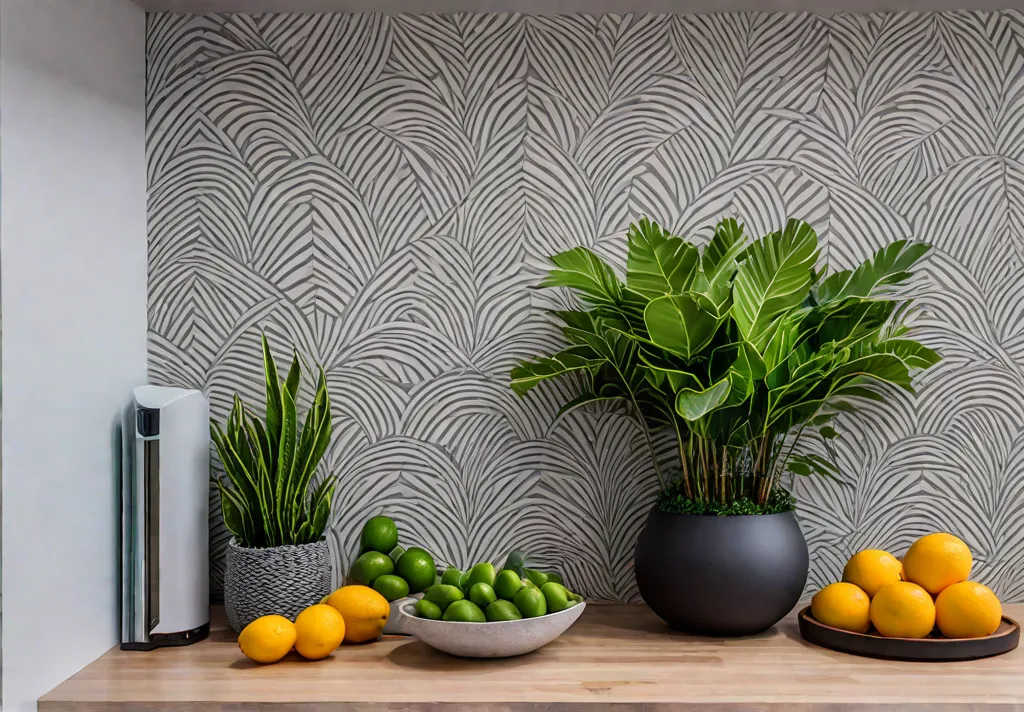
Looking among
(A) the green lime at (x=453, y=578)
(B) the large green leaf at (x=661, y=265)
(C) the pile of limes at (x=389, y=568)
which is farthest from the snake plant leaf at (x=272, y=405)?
(B) the large green leaf at (x=661, y=265)

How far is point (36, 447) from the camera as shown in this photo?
3.80ft

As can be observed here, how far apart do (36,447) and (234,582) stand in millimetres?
392

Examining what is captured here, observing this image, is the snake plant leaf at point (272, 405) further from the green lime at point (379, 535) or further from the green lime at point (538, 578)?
the green lime at point (538, 578)

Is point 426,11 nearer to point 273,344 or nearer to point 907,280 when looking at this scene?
point 273,344

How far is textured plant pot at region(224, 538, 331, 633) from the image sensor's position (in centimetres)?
139

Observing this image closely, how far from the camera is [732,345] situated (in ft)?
4.31

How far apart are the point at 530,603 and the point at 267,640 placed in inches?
15.0

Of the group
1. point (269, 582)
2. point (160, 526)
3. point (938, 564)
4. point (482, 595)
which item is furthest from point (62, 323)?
point (938, 564)

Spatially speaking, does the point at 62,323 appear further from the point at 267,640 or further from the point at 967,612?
the point at 967,612

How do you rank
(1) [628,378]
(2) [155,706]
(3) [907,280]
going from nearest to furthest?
(2) [155,706] → (1) [628,378] → (3) [907,280]

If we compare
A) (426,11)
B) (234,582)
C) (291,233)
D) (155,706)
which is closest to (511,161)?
(426,11)

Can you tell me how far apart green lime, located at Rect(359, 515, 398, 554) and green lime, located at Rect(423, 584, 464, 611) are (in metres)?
0.24

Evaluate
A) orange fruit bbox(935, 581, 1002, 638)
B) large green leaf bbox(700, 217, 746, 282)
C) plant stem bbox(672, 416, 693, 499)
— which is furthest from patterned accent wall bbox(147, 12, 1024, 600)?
orange fruit bbox(935, 581, 1002, 638)

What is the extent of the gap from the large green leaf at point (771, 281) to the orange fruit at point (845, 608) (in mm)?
399
